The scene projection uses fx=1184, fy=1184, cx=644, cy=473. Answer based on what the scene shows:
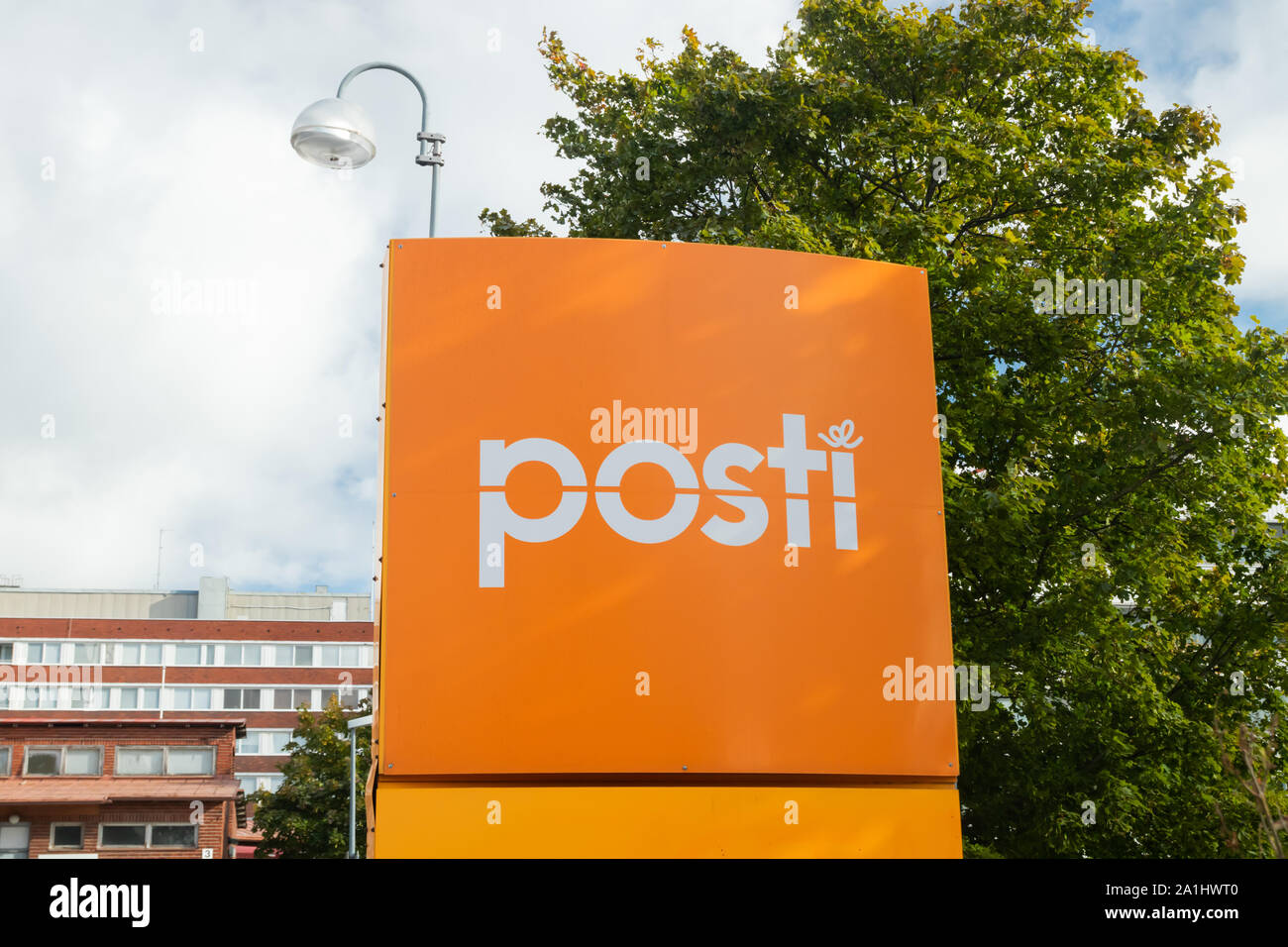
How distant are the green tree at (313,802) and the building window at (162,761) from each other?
1132 cm

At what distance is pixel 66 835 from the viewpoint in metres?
46.4

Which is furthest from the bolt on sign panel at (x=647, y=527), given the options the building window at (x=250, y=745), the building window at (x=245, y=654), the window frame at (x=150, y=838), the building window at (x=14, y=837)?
the building window at (x=245, y=654)

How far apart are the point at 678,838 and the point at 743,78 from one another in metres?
12.9

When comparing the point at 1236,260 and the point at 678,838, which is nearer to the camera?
the point at 678,838

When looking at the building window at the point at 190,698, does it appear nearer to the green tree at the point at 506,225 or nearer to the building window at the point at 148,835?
the building window at the point at 148,835

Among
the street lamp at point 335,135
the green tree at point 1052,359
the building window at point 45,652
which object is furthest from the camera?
the building window at point 45,652

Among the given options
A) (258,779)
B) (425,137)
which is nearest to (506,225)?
(425,137)

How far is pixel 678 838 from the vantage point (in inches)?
168

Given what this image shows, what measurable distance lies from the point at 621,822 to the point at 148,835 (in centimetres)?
4851

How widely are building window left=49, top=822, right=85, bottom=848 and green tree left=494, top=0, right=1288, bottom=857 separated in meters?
40.3

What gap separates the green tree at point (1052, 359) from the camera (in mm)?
13109

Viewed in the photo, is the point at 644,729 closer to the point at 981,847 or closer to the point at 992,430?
the point at 981,847
